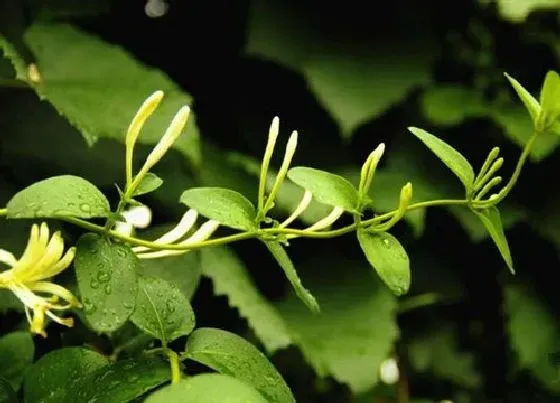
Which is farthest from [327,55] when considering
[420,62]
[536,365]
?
[536,365]

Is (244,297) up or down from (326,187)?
down

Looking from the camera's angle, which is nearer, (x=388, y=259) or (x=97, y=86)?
(x=388, y=259)

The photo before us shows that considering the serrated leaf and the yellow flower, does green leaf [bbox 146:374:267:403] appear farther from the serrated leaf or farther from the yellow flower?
the serrated leaf

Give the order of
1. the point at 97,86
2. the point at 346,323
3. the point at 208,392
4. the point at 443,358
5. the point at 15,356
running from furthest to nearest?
the point at 443,358, the point at 346,323, the point at 97,86, the point at 15,356, the point at 208,392

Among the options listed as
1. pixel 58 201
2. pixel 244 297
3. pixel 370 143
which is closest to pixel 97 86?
pixel 244 297

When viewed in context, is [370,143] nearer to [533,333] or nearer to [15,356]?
[533,333]

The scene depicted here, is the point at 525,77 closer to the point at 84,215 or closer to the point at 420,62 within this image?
the point at 420,62

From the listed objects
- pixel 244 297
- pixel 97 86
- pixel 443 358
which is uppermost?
pixel 97 86

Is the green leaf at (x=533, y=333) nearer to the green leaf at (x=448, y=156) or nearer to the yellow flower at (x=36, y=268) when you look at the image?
the green leaf at (x=448, y=156)
